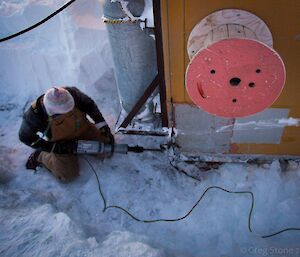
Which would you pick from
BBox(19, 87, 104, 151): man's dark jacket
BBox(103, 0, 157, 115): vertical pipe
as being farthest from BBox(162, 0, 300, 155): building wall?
BBox(19, 87, 104, 151): man's dark jacket

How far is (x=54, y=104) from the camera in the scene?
3.05 m

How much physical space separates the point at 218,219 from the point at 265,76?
1480 millimetres

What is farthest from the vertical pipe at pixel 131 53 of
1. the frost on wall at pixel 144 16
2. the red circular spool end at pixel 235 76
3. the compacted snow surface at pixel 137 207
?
Answer: the red circular spool end at pixel 235 76

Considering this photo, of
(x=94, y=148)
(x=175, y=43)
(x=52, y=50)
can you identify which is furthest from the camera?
(x=52, y=50)

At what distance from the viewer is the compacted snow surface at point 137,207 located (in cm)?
260

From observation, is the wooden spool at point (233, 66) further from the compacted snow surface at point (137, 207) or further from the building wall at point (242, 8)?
the compacted snow surface at point (137, 207)

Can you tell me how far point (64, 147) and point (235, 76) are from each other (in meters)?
1.98

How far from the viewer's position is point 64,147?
3.45m

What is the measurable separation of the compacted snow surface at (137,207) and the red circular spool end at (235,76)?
1131mm

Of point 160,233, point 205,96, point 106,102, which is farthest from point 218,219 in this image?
point 106,102

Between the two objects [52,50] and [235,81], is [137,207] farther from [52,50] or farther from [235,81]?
[52,50]

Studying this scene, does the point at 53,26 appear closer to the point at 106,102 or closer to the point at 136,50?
the point at 106,102

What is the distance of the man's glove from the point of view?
343cm

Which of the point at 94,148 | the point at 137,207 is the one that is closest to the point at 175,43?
the point at 94,148
